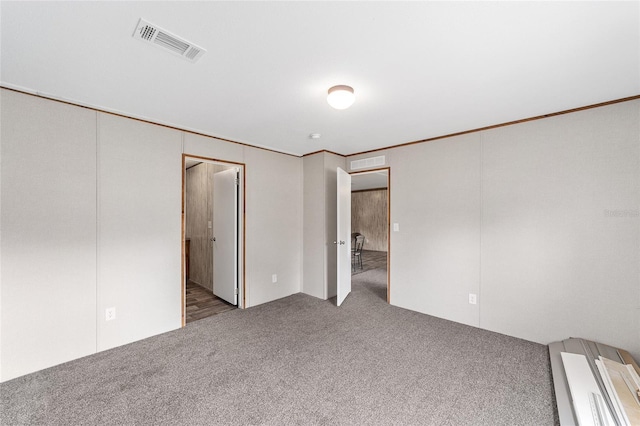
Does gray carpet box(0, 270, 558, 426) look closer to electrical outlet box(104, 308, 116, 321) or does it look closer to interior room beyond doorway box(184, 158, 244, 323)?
electrical outlet box(104, 308, 116, 321)

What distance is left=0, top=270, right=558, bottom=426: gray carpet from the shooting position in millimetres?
1849

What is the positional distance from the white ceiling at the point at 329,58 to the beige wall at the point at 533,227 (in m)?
0.45

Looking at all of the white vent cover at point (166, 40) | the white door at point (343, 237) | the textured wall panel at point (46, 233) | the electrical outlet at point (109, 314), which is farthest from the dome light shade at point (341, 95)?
the electrical outlet at point (109, 314)

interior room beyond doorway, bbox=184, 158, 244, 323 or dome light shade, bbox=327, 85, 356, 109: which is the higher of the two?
dome light shade, bbox=327, 85, 356, 109

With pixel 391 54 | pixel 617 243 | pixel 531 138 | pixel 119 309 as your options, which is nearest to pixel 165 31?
pixel 391 54

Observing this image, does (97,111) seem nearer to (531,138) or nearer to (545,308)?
(531,138)

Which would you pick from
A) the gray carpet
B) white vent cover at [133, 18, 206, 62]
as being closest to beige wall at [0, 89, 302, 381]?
the gray carpet

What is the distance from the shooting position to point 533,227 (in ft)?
9.57

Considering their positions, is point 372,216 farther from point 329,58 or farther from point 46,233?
point 46,233

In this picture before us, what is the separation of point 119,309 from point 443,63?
12.3 feet

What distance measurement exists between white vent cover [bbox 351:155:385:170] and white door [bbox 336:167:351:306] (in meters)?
0.23

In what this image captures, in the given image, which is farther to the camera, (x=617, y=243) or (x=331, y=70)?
(x=617, y=243)

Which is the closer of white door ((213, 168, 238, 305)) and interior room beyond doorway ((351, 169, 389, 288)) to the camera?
white door ((213, 168, 238, 305))

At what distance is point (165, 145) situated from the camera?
10.4ft
